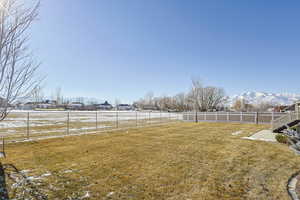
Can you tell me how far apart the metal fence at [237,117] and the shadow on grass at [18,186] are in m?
19.9

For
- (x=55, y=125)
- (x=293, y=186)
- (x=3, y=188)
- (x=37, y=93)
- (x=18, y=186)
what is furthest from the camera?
(x=55, y=125)

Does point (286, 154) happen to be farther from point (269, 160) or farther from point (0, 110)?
point (0, 110)

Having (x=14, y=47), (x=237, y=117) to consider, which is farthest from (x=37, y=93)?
(x=237, y=117)

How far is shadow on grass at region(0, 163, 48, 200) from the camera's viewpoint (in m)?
2.86

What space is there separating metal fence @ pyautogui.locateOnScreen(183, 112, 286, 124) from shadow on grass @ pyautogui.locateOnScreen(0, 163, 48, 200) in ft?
65.3

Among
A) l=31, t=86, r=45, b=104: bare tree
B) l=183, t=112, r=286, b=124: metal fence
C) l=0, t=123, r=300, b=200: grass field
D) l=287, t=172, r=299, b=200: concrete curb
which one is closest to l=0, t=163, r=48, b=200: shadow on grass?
l=0, t=123, r=300, b=200: grass field

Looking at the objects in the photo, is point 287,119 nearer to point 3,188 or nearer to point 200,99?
point 3,188

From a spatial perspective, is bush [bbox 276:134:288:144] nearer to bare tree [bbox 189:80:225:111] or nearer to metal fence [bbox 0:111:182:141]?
metal fence [bbox 0:111:182:141]

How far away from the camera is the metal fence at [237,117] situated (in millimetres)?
17312

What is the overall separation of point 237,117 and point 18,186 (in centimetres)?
2132

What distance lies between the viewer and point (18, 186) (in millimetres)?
3250

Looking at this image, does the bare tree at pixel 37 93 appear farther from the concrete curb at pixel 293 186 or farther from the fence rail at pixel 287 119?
the fence rail at pixel 287 119

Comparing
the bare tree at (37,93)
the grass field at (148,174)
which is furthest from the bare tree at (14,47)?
the grass field at (148,174)

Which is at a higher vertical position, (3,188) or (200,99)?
(200,99)
